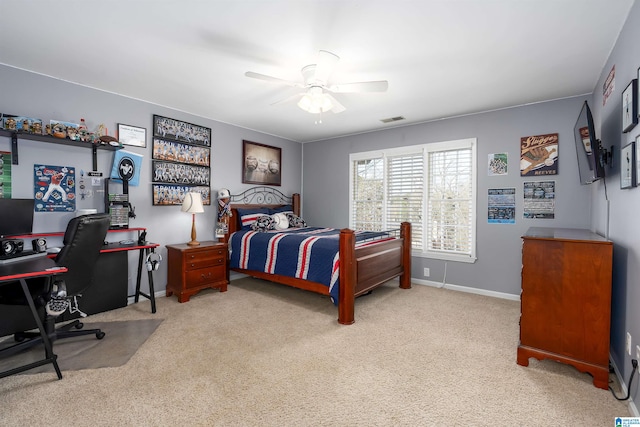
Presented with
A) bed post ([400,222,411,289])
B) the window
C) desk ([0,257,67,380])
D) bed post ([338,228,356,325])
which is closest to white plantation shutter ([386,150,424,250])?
the window

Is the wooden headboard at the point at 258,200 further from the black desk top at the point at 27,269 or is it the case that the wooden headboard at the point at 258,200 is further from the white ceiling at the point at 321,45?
the black desk top at the point at 27,269

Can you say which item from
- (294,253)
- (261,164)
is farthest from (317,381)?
(261,164)

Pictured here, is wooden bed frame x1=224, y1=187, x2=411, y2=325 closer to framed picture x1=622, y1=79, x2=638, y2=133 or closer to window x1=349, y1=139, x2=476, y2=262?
window x1=349, y1=139, x2=476, y2=262

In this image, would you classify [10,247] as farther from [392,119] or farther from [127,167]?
[392,119]

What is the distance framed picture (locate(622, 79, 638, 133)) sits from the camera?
1.81m

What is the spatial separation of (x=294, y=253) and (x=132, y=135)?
98.2 inches

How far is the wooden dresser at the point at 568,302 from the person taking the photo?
2000 mm

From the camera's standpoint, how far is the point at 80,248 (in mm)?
2363

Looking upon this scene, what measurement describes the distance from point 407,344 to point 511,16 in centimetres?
264

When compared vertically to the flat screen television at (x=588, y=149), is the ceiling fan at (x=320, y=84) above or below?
above

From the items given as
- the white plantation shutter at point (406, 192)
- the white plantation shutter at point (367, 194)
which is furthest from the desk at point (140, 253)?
the white plantation shutter at point (406, 192)

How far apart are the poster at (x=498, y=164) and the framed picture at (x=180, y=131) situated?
13.3 feet

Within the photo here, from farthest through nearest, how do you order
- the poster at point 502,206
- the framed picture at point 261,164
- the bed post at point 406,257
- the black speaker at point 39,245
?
the framed picture at point 261,164, the bed post at point 406,257, the poster at point 502,206, the black speaker at point 39,245

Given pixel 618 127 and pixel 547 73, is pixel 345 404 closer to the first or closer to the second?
pixel 618 127
